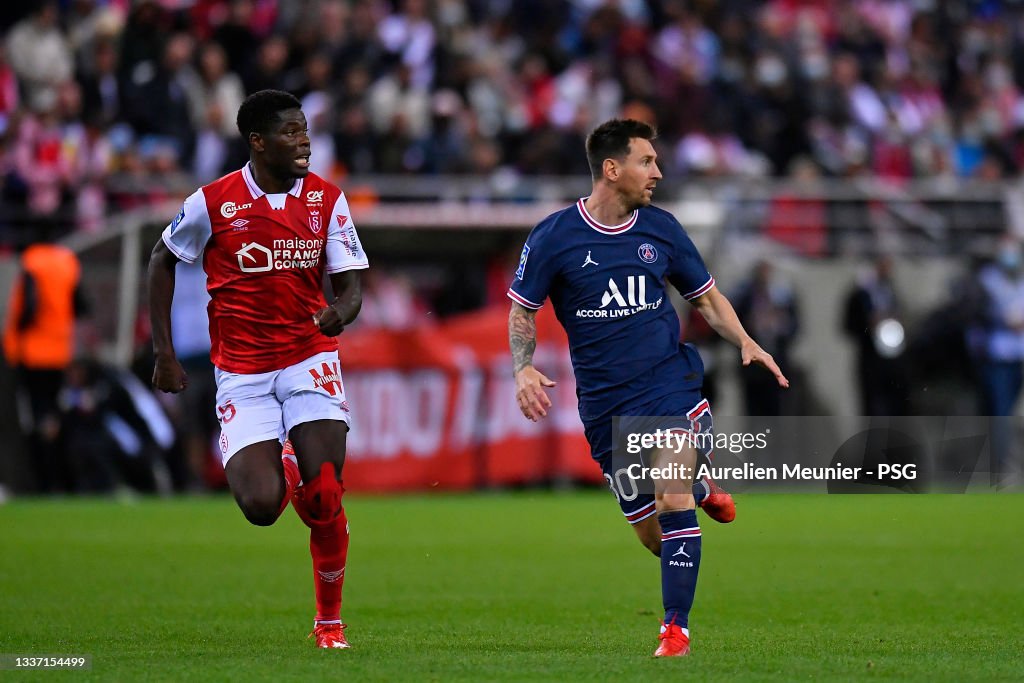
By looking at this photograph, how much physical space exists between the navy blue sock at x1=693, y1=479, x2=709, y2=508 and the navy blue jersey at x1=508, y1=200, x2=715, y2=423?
0.44 m

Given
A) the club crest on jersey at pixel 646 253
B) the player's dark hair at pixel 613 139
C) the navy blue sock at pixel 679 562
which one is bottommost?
the navy blue sock at pixel 679 562

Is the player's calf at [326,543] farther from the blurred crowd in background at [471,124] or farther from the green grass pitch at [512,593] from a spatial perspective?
the blurred crowd in background at [471,124]

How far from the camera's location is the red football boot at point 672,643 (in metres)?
7.57

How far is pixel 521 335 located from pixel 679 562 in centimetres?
131

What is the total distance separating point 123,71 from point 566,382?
246 inches

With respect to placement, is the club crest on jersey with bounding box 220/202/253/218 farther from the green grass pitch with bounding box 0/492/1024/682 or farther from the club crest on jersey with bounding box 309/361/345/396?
the green grass pitch with bounding box 0/492/1024/682

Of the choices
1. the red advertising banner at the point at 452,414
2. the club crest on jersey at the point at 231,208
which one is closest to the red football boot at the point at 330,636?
the club crest on jersey at the point at 231,208

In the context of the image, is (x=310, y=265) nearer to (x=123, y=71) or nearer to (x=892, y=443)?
(x=892, y=443)

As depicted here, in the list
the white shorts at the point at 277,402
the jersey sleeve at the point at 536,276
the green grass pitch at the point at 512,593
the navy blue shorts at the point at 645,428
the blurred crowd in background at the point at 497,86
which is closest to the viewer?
the green grass pitch at the point at 512,593

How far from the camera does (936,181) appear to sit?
75.7ft

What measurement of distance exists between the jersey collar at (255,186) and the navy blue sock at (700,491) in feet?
7.70

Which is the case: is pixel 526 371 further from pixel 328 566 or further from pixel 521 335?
pixel 328 566

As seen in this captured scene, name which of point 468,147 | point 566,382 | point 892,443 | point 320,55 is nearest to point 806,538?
point 892,443

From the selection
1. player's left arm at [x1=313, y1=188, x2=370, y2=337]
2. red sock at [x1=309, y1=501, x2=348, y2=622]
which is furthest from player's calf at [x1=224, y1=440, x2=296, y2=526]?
player's left arm at [x1=313, y1=188, x2=370, y2=337]
